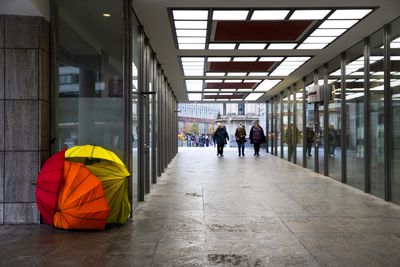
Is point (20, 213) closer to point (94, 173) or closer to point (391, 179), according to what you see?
point (94, 173)

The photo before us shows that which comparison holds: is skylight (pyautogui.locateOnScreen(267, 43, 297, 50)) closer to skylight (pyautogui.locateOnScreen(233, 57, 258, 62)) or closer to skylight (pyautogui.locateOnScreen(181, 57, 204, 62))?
skylight (pyautogui.locateOnScreen(233, 57, 258, 62))

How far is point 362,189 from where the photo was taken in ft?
34.5

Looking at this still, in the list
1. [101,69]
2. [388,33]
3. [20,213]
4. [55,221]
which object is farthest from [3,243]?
[388,33]

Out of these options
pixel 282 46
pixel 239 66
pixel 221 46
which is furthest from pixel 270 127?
pixel 221 46

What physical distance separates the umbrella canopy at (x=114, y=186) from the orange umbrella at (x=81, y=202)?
17 centimetres

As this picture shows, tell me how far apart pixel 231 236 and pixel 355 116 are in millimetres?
6279

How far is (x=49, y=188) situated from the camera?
19.4 feet

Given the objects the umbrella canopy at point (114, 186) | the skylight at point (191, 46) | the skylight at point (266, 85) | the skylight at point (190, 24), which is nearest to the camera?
the umbrella canopy at point (114, 186)

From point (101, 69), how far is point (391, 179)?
19.4ft

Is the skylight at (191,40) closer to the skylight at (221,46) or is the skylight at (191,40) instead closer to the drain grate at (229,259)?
the skylight at (221,46)

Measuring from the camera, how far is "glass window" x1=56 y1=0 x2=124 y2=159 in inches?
280

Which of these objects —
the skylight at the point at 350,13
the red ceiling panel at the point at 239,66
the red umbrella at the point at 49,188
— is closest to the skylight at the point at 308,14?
the skylight at the point at 350,13

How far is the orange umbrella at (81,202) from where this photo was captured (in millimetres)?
5855

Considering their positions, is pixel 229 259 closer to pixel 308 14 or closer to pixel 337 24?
pixel 308 14
